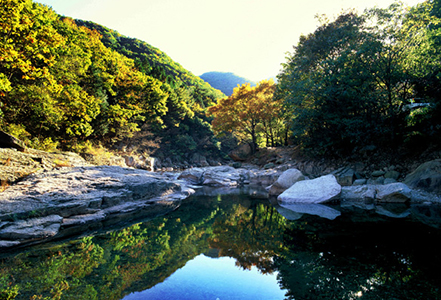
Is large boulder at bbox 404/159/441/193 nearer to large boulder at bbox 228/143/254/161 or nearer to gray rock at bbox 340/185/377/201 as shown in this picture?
gray rock at bbox 340/185/377/201

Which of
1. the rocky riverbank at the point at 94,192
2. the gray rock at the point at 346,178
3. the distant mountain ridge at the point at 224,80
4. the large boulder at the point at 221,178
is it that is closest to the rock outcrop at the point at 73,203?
the rocky riverbank at the point at 94,192

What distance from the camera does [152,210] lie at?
23.4 feet

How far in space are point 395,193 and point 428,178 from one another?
142 centimetres

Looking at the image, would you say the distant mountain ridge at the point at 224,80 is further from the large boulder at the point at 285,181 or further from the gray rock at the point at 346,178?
the gray rock at the point at 346,178

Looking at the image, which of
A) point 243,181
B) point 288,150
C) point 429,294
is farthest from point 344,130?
point 429,294

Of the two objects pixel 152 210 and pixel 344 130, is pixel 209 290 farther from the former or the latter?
pixel 344 130

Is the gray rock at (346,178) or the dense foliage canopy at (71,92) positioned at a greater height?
the dense foliage canopy at (71,92)

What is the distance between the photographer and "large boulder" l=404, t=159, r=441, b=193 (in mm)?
6957

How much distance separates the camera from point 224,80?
11431 centimetres

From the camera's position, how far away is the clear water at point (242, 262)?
2.40 meters

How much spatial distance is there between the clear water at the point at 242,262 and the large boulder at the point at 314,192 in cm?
215

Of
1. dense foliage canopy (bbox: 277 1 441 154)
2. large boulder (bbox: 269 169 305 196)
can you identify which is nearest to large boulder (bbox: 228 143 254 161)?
dense foliage canopy (bbox: 277 1 441 154)

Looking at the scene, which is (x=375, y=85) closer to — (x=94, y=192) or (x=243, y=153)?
(x=243, y=153)

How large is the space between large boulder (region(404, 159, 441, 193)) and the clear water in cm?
243
